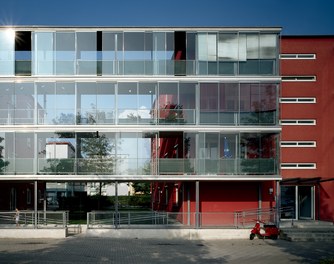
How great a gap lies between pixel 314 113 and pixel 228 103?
6.65m

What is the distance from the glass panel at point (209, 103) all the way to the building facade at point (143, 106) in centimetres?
6

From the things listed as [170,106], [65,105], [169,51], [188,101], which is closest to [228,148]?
[188,101]

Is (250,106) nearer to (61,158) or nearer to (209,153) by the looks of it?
(209,153)

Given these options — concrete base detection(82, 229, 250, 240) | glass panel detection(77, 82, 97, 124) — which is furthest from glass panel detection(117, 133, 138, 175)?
concrete base detection(82, 229, 250, 240)

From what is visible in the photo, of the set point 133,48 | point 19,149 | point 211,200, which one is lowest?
point 211,200

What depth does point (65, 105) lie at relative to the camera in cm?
2786

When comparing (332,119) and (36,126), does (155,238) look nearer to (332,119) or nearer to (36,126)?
(36,126)

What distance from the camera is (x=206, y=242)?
24.4m

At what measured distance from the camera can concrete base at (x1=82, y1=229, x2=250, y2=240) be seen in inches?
1010

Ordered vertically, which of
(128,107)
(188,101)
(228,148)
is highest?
(188,101)

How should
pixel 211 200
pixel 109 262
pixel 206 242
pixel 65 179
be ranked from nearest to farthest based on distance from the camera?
1. pixel 109 262
2. pixel 206 242
3. pixel 65 179
4. pixel 211 200

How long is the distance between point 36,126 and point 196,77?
10060 millimetres

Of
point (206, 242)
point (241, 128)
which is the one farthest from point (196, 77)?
point (206, 242)

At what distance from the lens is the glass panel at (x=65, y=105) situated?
27.5 m
